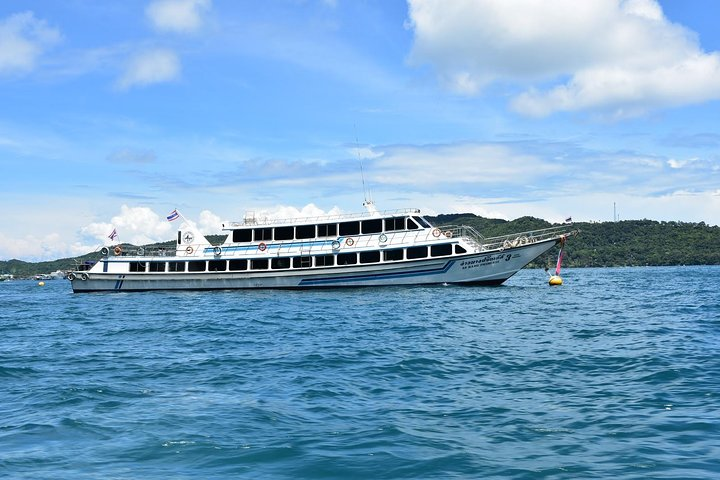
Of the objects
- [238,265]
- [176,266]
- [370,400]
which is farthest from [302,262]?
[370,400]

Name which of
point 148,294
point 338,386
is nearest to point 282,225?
point 148,294

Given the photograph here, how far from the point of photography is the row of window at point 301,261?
4122 cm

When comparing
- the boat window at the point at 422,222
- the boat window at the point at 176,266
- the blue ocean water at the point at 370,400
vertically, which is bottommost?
the blue ocean water at the point at 370,400

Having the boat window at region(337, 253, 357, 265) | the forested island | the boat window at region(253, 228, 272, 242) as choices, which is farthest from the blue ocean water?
the forested island

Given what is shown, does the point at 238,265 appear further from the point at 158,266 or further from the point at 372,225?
the point at 372,225

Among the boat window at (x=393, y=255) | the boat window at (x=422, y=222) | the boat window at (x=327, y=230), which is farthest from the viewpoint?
the boat window at (x=327, y=230)

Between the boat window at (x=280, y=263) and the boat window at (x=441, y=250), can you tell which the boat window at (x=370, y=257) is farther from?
the boat window at (x=280, y=263)

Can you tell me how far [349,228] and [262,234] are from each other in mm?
6868

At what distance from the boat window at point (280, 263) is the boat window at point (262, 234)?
1805 mm

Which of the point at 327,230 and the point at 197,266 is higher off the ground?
the point at 327,230

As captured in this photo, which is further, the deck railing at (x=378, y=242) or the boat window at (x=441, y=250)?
the deck railing at (x=378, y=242)

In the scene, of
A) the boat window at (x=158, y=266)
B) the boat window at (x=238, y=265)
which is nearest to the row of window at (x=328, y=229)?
the boat window at (x=238, y=265)

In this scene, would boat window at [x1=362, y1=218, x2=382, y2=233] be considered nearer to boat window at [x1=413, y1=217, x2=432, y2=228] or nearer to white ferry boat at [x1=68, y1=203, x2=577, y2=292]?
white ferry boat at [x1=68, y1=203, x2=577, y2=292]

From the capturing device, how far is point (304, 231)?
1734 inches
